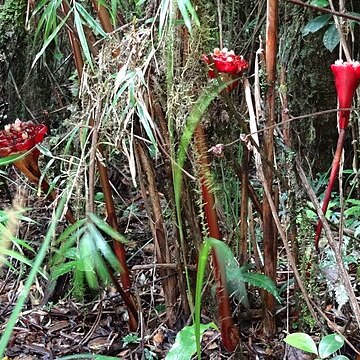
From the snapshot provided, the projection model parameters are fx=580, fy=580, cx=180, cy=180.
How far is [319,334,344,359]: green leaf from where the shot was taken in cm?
97

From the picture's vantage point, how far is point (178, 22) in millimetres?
1038

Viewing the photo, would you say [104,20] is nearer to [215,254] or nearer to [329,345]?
[215,254]

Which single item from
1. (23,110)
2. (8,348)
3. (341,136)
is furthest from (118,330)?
(23,110)

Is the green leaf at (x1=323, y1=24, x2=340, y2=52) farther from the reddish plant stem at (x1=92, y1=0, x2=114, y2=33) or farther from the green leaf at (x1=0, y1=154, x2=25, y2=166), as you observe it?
the green leaf at (x1=0, y1=154, x2=25, y2=166)

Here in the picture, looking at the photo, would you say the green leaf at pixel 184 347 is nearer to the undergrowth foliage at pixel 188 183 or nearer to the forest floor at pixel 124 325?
the undergrowth foliage at pixel 188 183

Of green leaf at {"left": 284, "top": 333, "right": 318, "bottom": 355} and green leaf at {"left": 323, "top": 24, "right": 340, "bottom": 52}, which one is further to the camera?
green leaf at {"left": 323, "top": 24, "right": 340, "bottom": 52}

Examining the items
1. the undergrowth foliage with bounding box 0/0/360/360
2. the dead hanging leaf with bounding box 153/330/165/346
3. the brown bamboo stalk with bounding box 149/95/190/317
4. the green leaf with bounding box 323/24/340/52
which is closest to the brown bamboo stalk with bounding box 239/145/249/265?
the undergrowth foliage with bounding box 0/0/360/360

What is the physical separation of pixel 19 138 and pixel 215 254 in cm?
44

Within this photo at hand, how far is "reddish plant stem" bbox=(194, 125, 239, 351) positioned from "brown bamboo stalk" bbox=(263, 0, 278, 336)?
9cm

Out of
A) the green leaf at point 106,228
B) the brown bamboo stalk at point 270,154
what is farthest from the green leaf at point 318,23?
the green leaf at point 106,228

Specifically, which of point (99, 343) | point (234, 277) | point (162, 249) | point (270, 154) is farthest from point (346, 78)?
point (99, 343)

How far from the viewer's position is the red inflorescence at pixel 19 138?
3.54 feet

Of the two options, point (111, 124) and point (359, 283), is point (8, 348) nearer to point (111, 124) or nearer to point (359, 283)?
point (111, 124)

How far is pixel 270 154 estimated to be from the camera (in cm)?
117
